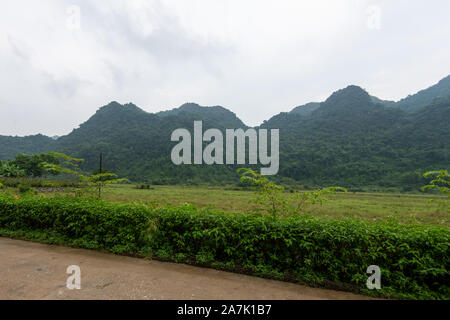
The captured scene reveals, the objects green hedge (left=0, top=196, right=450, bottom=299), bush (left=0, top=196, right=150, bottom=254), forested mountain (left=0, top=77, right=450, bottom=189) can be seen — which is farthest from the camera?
forested mountain (left=0, top=77, right=450, bottom=189)

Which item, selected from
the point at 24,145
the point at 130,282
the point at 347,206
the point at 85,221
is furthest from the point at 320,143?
the point at 24,145

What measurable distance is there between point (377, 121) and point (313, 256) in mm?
104586

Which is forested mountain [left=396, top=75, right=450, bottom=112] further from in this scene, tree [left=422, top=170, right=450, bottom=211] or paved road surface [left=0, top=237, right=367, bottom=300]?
paved road surface [left=0, top=237, right=367, bottom=300]

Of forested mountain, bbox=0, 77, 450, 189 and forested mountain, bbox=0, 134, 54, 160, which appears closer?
forested mountain, bbox=0, 77, 450, 189

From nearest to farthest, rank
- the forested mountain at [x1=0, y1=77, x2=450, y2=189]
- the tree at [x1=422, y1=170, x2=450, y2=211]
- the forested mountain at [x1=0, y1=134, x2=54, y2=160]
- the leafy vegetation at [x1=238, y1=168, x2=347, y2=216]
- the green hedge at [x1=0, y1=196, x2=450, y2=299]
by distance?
the green hedge at [x1=0, y1=196, x2=450, y2=299] → the tree at [x1=422, y1=170, x2=450, y2=211] → the leafy vegetation at [x1=238, y1=168, x2=347, y2=216] → the forested mountain at [x1=0, y1=77, x2=450, y2=189] → the forested mountain at [x1=0, y1=134, x2=54, y2=160]

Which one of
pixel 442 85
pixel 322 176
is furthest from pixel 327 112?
pixel 442 85

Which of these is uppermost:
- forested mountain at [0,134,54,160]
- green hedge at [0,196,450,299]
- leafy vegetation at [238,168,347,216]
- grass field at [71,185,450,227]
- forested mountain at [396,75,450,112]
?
forested mountain at [396,75,450,112]

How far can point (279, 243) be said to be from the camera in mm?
3555

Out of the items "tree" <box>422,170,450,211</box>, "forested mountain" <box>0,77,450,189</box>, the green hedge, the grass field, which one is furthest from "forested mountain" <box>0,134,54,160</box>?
"tree" <box>422,170,450,211</box>

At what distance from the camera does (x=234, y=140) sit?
276ft

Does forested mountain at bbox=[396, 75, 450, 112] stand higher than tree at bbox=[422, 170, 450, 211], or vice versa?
forested mountain at bbox=[396, 75, 450, 112]

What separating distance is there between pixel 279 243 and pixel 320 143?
299ft

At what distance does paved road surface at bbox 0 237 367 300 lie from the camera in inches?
117

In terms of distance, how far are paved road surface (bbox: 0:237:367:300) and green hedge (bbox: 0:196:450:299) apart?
21cm
